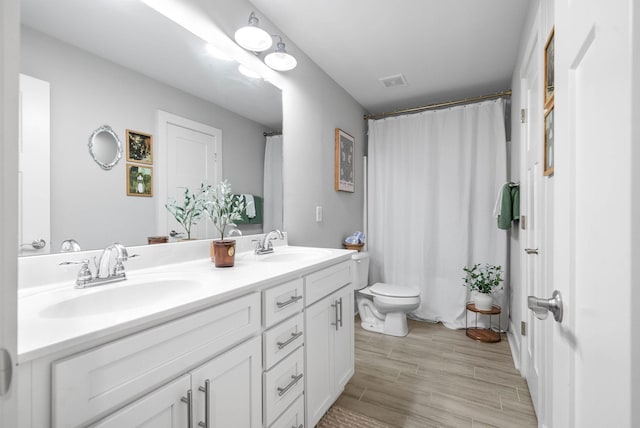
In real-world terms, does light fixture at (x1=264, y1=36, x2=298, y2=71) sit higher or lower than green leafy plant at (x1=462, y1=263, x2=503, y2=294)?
higher

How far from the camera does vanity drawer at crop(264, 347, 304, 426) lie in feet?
3.76

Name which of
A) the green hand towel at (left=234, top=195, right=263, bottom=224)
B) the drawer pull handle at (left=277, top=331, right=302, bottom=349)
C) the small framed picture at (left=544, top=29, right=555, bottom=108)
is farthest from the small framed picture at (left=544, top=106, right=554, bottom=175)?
the green hand towel at (left=234, top=195, right=263, bottom=224)

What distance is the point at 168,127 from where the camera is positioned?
4.55 feet

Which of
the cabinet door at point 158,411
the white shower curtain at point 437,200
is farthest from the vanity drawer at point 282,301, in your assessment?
the white shower curtain at point 437,200

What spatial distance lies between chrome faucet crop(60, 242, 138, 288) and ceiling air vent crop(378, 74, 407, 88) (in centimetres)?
Result: 256

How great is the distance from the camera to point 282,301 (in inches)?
48.8

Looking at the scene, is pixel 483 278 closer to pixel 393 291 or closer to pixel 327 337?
pixel 393 291

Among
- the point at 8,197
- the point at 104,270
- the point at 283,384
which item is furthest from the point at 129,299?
the point at 8,197

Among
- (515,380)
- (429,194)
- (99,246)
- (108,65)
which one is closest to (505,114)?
(429,194)

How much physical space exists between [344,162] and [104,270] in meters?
2.30

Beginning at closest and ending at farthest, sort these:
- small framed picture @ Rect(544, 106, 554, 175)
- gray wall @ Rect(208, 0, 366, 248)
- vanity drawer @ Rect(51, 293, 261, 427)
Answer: vanity drawer @ Rect(51, 293, 261, 427)
small framed picture @ Rect(544, 106, 554, 175)
gray wall @ Rect(208, 0, 366, 248)

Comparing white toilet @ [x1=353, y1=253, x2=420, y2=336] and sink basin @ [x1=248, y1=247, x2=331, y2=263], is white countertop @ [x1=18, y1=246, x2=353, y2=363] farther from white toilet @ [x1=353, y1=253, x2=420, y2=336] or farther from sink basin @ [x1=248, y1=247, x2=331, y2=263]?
white toilet @ [x1=353, y1=253, x2=420, y2=336]

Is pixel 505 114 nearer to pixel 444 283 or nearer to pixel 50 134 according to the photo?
pixel 444 283

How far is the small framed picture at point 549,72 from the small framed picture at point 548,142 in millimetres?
55
